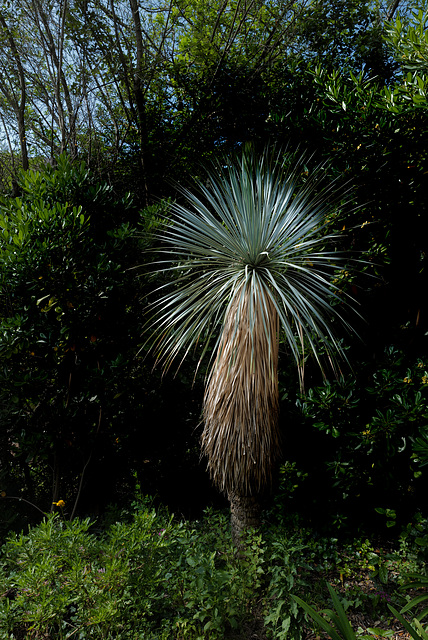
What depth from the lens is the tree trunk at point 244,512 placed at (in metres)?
2.67

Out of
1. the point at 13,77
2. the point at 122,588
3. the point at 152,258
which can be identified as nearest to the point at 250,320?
the point at 152,258

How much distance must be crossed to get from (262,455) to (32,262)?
1.77 m

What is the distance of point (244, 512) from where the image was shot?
8.82 ft

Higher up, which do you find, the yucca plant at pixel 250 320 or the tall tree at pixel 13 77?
the tall tree at pixel 13 77

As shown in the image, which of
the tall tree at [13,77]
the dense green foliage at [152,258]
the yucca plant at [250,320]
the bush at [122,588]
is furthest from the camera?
the tall tree at [13,77]

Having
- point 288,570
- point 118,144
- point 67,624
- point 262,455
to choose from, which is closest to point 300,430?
point 262,455

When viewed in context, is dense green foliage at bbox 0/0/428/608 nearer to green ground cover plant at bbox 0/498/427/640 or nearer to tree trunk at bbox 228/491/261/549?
green ground cover plant at bbox 0/498/427/640

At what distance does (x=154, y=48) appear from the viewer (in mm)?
4035

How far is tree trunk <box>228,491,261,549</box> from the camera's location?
2.67 m

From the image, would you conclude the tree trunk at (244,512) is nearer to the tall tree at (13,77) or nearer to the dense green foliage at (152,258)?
the dense green foliage at (152,258)

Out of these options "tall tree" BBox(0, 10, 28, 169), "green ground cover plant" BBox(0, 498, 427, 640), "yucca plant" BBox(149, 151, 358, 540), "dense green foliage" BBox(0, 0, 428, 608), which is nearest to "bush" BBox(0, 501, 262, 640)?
"green ground cover plant" BBox(0, 498, 427, 640)

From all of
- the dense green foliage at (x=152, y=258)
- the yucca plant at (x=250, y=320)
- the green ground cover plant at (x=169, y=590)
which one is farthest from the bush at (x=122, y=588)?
the yucca plant at (x=250, y=320)

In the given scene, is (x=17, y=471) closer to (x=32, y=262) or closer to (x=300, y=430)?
(x=32, y=262)

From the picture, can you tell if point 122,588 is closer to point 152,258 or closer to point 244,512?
point 244,512
